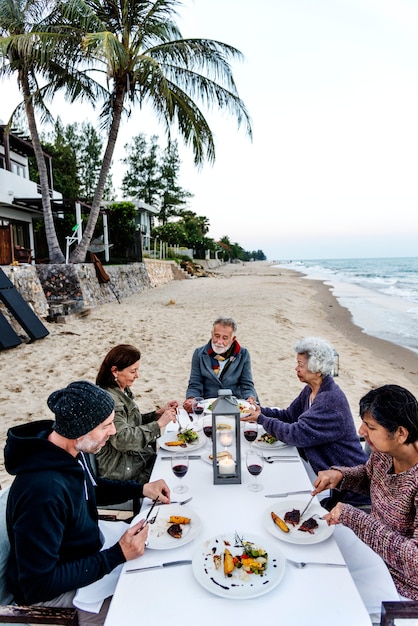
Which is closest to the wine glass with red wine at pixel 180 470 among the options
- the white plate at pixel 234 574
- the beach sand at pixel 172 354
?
the white plate at pixel 234 574

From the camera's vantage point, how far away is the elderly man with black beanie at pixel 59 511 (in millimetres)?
1348

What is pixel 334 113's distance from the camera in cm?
1667

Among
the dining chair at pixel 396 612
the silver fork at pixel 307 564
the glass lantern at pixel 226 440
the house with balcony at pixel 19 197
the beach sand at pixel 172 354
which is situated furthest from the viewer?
the house with balcony at pixel 19 197

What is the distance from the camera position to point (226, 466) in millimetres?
2037

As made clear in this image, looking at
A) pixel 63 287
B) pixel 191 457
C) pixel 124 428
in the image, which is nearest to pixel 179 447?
pixel 191 457

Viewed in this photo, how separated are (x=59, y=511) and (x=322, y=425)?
1.69 meters

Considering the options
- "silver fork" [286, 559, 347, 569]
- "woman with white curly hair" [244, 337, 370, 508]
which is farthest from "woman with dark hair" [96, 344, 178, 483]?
"silver fork" [286, 559, 347, 569]

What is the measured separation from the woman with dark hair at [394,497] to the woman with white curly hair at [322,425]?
65cm

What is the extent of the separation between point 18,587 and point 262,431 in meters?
1.70

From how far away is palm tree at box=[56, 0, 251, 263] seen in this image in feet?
37.1

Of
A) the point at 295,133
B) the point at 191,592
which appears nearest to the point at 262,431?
the point at 191,592

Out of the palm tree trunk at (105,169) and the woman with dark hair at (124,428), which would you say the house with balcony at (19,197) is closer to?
the palm tree trunk at (105,169)

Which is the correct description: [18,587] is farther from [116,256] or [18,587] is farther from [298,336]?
[116,256]

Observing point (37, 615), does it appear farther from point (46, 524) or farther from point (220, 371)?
point (220, 371)
